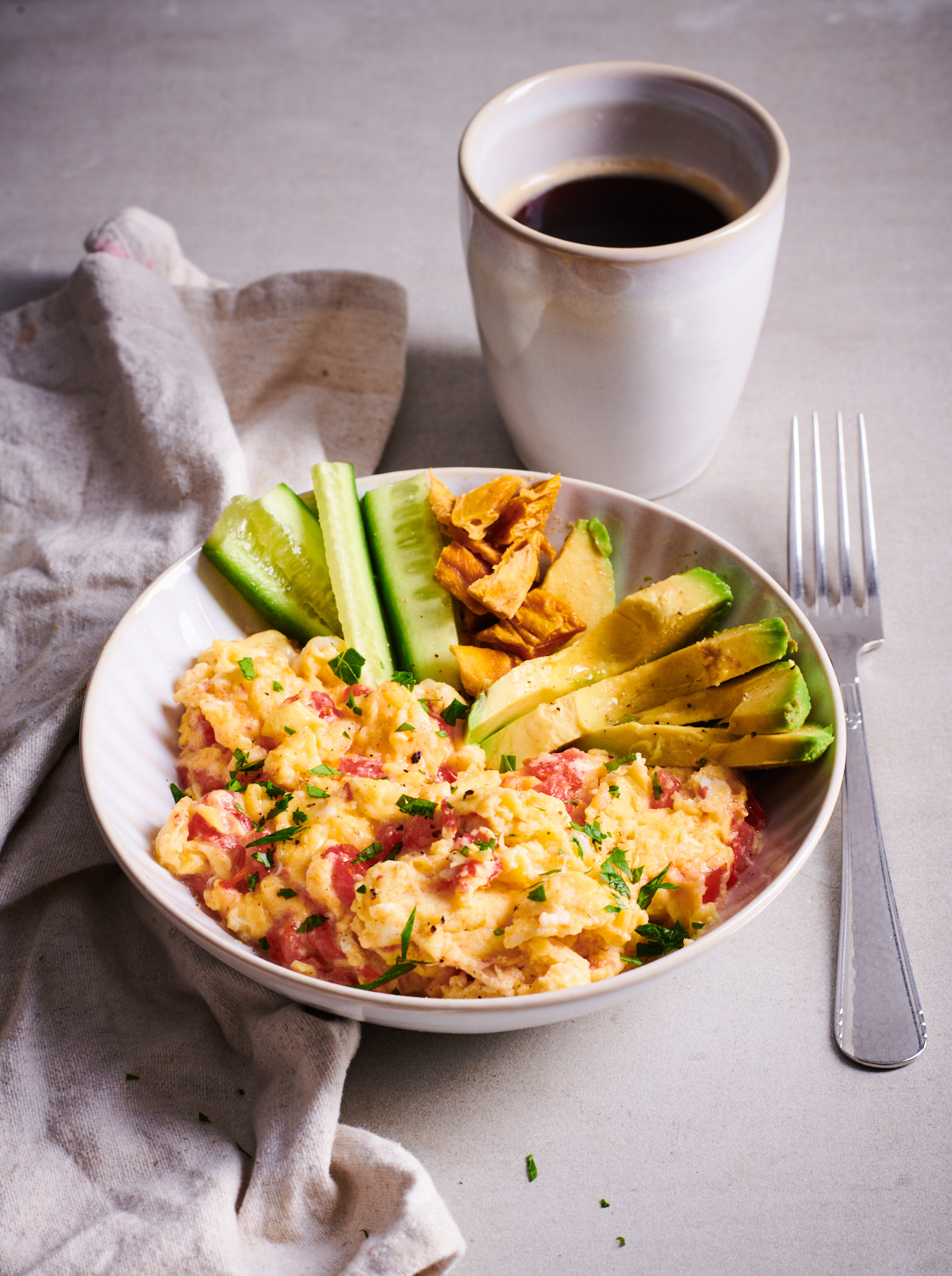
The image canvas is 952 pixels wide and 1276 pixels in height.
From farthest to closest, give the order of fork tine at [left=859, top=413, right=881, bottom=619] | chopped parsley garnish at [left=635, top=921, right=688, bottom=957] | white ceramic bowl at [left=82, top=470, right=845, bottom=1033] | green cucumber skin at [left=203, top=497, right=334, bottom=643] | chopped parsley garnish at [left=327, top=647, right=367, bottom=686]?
fork tine at [left=859, top=413, right=881, bottom=619], green cucumber skin at [left=203, top=497, right=334, bottom=643], chopped parsley garnish at [left=327, top=647, right=367, bottom=686], chopped parsley garnish at [left=635, top=921, right=688, bottom=957], white ceramic bowl at [left=82, top=470, right=845, bottom=1033]

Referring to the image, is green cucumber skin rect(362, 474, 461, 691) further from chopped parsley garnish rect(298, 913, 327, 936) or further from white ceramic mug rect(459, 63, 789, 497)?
chopped parsley garnish rect(298, 913, 327, 936)

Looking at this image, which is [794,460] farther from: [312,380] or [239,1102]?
[239,1102]

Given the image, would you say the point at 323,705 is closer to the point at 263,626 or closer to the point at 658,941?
the point at 263,626

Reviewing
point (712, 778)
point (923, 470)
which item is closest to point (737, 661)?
point (712, 778)

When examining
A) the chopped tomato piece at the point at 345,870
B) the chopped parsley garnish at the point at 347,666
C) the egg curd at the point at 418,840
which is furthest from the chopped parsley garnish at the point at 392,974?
the chopped parsley garnish at the point at 347,666

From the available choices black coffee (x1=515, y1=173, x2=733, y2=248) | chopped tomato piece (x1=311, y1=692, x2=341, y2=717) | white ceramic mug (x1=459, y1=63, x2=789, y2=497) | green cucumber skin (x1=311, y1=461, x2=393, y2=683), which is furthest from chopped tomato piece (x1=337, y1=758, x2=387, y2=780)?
black coffee (x1=515, y1=173, x2=733, y2=248)

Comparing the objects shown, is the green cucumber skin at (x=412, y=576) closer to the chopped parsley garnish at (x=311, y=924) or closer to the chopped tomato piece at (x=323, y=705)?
the chopped tomato piece at (x=323, y=705)

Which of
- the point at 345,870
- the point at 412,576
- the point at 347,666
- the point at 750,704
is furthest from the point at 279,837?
the point at 750,704
